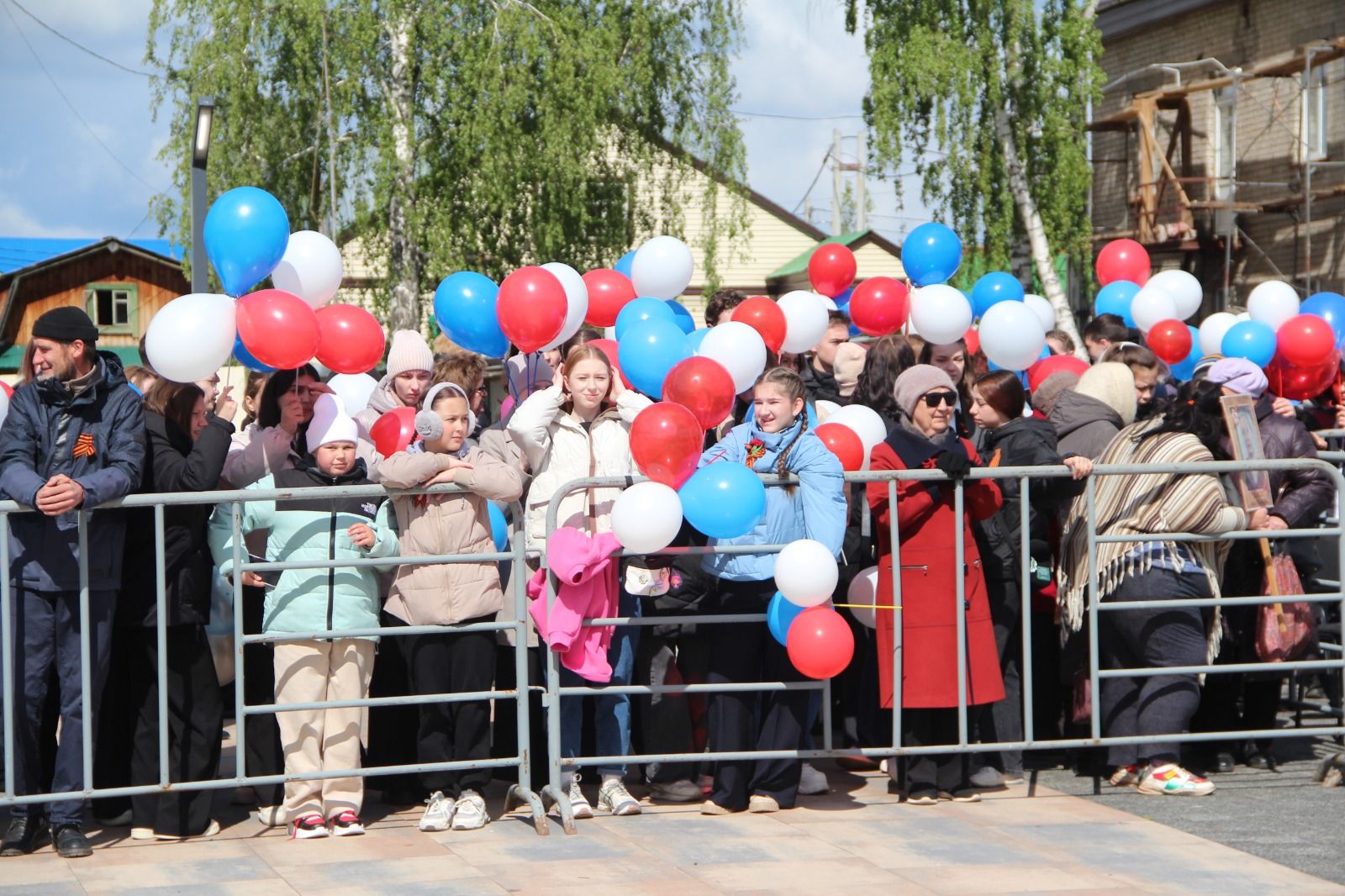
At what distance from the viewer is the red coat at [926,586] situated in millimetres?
6539

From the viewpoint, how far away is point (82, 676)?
230 inches

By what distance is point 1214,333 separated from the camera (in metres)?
9.83

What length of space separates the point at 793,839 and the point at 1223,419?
2761mm

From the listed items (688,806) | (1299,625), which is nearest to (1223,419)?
(1299,625)

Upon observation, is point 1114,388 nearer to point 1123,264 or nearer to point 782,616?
point 782,616

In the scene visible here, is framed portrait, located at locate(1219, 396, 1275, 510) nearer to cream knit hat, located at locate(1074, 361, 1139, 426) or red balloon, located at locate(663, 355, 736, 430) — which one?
cream knit hat, located at locate(1074, 361, 1139, 426)

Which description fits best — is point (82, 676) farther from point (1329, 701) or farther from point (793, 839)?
point (1329, 701)

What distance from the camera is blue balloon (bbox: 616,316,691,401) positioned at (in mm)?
6855

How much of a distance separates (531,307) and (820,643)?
2.15 meters

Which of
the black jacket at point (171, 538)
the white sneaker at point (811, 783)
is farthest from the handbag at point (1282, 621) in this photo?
the black jacket at point (171, 538)

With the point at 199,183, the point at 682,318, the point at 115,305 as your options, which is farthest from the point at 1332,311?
the point at 115,305

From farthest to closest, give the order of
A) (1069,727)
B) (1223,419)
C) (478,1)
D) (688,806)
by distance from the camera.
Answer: (478,1) → (1069,727) → (1223,419) → (688,806)

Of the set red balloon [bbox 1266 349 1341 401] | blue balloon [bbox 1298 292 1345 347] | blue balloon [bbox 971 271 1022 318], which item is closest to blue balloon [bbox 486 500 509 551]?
A: blue balloon [bbox 971 271 1022 318]

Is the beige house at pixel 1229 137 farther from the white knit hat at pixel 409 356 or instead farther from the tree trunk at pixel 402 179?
the white knit hat at pixel 409 356
